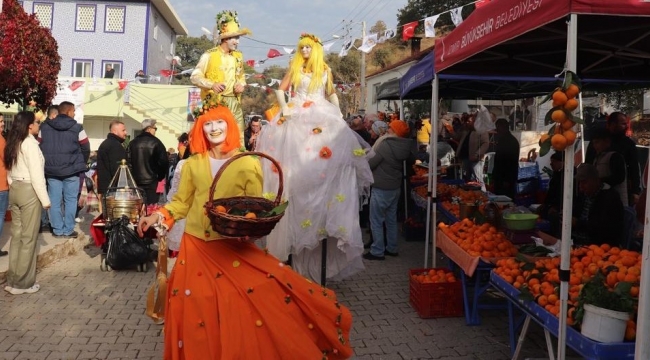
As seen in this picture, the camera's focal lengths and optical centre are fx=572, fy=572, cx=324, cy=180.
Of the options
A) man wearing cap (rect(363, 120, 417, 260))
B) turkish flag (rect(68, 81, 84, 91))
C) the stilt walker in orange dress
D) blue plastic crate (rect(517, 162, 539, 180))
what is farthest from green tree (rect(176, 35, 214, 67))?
the stilt walker in orange dress

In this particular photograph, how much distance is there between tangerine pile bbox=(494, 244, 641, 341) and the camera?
3498 mm

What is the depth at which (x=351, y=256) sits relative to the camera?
6.11 meters


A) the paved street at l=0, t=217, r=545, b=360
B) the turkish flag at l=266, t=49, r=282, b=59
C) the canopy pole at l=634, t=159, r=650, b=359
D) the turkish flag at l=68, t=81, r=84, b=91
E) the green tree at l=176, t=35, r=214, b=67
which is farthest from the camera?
the green tree at l=176, t=35, r=214, b=67

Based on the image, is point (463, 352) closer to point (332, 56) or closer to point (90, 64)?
point (90, 64)

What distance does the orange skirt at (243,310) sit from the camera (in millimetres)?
3252

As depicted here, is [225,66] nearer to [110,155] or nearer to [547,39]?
[547,39]

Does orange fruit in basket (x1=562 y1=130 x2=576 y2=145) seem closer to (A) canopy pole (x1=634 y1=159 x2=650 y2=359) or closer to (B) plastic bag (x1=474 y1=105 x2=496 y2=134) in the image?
(A) canopy pole (x1=634 y1=159 x2=650 y2=359)

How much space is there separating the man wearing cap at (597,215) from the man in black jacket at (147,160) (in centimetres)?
581

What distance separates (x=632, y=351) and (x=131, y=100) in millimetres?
25548

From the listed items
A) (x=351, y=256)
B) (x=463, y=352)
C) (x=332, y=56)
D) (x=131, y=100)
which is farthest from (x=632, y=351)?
(x=332, y=56)

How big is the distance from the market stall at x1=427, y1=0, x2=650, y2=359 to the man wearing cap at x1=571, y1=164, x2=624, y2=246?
45.3 inches


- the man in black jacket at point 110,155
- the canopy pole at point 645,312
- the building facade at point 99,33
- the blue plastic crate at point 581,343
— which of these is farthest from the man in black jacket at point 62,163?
the building facade at point 99,33

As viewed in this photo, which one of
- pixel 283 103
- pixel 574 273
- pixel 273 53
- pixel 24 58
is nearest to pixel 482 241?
pixel 574 273

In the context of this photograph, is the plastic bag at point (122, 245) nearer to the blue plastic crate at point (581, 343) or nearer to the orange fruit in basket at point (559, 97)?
the blue plastic crate at point (581, 343)
